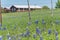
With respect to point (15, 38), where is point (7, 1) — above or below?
above

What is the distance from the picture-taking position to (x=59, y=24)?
4.36 m

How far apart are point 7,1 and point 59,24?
1866 millimetres

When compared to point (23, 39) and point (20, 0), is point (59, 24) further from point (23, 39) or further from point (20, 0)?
point (20, 0)

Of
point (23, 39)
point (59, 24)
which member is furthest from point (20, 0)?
point (23, 39)

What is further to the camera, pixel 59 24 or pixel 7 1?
pixel 7 1

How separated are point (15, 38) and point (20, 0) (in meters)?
3.93

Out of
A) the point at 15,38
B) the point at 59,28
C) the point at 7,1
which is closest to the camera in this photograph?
the point at 15,38

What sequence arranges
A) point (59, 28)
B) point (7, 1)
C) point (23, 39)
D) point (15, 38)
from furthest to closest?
point (7, 1)
point (59, 28)
point (23, 39)
point (15, 38)

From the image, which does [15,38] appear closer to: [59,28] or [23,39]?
[23,39]

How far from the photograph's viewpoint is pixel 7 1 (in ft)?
18.9

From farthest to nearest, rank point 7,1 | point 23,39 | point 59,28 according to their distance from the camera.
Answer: point 7,1 → point 59,28 → point 23,39

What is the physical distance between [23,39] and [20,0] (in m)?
3.33

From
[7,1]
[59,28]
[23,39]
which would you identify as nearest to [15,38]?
[23,39]

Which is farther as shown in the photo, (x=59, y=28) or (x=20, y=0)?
(x=20, y=0)
